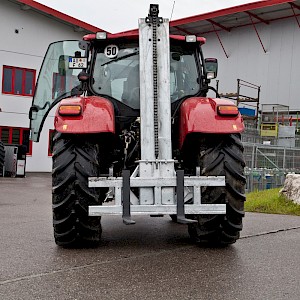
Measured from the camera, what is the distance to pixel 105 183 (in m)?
5.29

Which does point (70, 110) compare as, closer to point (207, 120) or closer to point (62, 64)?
point (207, 120)

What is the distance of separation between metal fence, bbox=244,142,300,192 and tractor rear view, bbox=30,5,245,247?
8.31 metres

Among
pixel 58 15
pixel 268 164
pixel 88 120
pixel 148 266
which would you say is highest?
pixel 58 15

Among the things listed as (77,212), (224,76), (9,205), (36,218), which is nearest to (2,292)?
(77,212)

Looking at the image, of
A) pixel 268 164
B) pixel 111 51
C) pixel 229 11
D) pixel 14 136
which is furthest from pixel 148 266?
pixel 229 11

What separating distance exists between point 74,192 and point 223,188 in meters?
1.46

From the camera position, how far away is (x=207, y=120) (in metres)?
5.50

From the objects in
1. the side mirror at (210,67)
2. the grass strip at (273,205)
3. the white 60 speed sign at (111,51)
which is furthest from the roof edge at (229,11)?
the white 60 speed sign at (111,51)

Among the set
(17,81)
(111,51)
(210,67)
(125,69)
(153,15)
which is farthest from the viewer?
(17,81)

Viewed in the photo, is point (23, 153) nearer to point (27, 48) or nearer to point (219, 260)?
point (27, 48)

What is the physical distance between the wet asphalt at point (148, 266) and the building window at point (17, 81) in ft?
66.4

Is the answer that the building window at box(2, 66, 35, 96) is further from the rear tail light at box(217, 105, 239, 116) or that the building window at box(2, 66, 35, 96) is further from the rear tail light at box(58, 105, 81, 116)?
the rear tail light at box(217, 105, 239, 116)

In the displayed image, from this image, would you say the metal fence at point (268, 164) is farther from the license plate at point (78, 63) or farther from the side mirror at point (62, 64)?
the license plate at point (78, 63)

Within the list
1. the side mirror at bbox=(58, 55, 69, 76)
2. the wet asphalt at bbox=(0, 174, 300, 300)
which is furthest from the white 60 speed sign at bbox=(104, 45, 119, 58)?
the side mirror at bbox=(58, 55, 69, 76)
